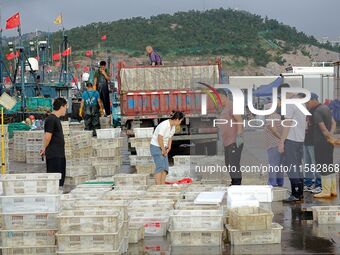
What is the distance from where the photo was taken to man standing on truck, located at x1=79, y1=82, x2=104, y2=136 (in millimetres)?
20859

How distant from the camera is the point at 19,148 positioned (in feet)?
71.9

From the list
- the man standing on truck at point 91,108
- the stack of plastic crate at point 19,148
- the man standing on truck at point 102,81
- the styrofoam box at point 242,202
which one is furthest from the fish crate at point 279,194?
the stack of plastic crate at point 19,148

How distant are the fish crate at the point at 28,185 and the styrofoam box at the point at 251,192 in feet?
8.90

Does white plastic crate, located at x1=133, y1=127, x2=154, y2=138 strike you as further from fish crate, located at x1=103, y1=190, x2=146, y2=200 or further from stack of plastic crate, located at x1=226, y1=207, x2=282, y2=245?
A: stack of plastic crate, located at x1=226, y1=207, x2=282, y2=245

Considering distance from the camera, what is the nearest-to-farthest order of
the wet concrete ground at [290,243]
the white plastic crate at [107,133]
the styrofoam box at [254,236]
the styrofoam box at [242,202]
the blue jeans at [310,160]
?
1. the wet concrete ground at [290,243]
2. the styrofoam box at [254,236]
3. the styrofoam box at [242,202]
4. the blue jeans at [310,160]
5. the white plastic crate at [107,133]

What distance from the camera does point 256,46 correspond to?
5394 inches

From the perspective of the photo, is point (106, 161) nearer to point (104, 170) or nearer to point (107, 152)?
point (104, 170)

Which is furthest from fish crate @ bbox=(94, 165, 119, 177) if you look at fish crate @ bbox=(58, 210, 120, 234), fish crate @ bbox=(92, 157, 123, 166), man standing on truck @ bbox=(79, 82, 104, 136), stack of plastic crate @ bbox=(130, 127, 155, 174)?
fish crate @ bbox=(58, 210, 120, 234)

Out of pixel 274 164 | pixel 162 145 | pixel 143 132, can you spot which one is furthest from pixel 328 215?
pixel 143 132

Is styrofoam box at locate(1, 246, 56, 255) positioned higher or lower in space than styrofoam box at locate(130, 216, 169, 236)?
lower

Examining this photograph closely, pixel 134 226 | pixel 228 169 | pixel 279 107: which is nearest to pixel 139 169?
pixel 228 169

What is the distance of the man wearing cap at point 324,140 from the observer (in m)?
13.4

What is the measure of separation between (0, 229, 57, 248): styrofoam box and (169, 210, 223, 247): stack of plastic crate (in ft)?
5.32

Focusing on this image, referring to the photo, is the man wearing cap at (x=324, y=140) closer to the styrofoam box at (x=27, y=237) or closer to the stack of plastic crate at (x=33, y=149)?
the styrofoam box at (x=27, y=237)
